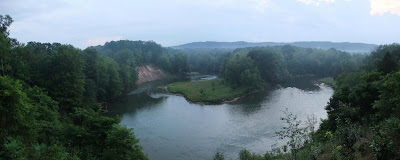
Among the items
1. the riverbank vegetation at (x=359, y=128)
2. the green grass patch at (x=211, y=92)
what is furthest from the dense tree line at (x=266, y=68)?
the riverbank vegetation at (x=359, y=128)

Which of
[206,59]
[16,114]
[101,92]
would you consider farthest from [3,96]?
[206,59]

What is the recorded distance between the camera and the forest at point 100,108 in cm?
1289

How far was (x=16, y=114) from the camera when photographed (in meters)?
18.0

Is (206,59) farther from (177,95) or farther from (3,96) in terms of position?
(3,96)

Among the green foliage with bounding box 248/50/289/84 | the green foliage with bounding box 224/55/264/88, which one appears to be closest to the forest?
the green foliage with bounding box 224/55/264/88

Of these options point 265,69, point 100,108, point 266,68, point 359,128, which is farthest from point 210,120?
point 266,68

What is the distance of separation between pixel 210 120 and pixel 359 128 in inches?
1138

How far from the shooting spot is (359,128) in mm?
15180

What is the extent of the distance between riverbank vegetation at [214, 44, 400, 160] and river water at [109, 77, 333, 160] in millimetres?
6735

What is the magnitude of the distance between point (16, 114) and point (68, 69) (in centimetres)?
2389

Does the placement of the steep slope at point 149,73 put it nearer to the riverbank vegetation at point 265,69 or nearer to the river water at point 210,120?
the riverbank vegetation at point 265,69

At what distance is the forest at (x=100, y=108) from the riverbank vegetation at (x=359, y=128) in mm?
41

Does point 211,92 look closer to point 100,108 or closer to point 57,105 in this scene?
point 100,108

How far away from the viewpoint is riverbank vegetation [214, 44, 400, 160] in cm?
1097
